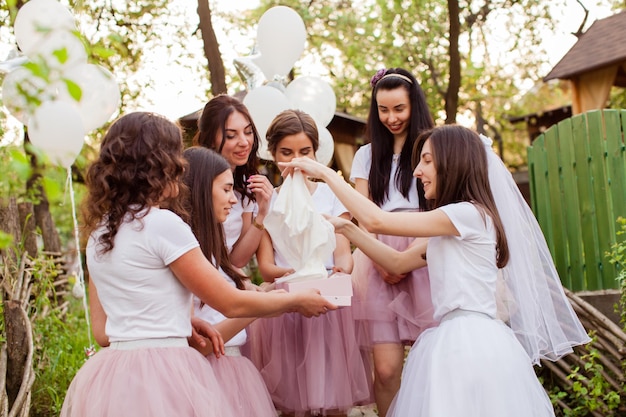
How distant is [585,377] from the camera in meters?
4.41

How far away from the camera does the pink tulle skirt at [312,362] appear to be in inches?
140

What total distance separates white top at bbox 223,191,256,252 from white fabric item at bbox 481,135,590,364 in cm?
126

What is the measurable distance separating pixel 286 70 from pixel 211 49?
1.19 metres

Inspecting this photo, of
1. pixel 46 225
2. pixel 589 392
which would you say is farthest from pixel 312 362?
pixel 46 225

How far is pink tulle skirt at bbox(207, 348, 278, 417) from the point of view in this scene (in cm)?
291

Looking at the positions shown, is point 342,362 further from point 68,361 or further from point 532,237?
point 68,361

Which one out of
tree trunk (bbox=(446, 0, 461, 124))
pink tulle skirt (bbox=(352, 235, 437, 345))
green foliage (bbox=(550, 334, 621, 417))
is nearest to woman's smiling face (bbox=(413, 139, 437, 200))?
pink tulle skirt (bbox=(352, 235, 437, 345))

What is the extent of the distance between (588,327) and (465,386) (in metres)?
2.11

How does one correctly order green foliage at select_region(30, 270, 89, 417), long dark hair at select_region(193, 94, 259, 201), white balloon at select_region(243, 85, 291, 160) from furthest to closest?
white balloon at select_region(243, 85, 291, 160), green foliage at select_region(30, 270, 89, 417), long dark hair at select_region(193, 94, 259, 201)

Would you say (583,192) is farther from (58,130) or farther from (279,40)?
(58,130)

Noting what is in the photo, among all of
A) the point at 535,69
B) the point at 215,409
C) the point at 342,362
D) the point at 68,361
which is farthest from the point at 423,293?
the point at 535,69

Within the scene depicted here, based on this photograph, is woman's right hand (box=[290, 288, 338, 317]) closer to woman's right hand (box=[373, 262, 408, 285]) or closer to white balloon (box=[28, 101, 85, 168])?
woman's right hand (box=[373, 262, 408, 285])

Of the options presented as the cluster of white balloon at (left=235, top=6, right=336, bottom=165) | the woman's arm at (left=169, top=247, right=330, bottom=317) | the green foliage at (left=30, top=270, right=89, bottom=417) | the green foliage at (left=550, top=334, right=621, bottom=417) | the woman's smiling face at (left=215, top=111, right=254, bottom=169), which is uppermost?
the cluster of white balloon at (left=235, top=6, right=336, bottom=165)

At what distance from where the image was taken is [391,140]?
4012mm
